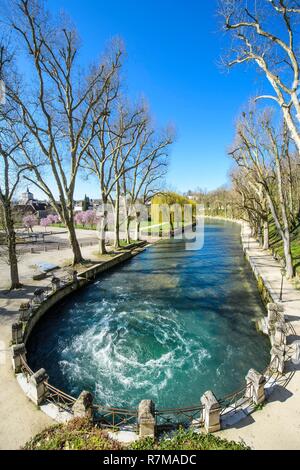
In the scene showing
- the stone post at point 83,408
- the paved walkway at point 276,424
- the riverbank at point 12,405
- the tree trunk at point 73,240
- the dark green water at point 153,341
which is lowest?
the dark green water at point 153,341

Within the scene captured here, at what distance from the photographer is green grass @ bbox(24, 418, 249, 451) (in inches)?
182

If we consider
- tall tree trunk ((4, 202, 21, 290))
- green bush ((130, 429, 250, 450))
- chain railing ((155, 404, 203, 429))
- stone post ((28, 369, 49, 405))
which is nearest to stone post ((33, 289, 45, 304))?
tall tree trunk ((4, 202, 21, 290))

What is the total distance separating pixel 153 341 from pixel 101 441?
5.54m

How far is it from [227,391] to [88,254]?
1900 cm

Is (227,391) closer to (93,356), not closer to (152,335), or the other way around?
(152,335)

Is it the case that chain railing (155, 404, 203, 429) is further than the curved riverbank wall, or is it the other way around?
chain railing (155, 404, 203, 429)

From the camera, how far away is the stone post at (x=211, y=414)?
5.05 metres

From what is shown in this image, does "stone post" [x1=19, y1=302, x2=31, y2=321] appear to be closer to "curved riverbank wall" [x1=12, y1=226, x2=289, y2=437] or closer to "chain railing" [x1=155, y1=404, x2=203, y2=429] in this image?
"curved riverbank wall" [x1=12, y1=226, x2=289, y2=437]

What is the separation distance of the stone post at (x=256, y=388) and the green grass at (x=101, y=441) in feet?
4.32

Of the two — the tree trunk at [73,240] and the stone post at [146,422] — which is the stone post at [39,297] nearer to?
the tree trunk at [73,240]

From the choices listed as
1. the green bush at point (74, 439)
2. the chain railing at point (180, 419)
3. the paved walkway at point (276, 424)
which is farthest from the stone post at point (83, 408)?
the paved walkway at point (276, 424)

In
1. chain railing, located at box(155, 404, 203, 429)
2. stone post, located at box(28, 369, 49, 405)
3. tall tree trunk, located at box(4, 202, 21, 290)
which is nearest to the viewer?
chain railing, located at box(155, 404, 203, 429)

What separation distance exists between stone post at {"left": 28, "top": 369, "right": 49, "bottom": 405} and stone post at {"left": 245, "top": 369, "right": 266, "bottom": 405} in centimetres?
503
